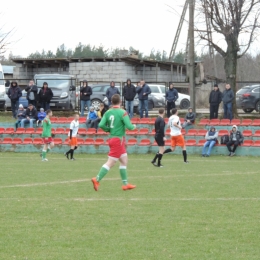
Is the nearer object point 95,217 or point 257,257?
point 257,257

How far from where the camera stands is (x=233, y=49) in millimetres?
32250

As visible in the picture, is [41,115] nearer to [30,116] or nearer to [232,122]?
[30,116]

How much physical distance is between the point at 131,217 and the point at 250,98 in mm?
24115

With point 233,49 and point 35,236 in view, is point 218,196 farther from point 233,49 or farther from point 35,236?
point 233,49

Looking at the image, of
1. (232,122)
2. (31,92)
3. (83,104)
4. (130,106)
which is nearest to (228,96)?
(232,122)

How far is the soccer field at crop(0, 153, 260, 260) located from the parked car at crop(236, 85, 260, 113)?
16157 mm

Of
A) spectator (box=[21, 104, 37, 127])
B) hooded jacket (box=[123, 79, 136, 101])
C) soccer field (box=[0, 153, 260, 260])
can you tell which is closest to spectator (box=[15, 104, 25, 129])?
spectator (box=[21, 104, 37, 127])

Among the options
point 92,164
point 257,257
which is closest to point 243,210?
point 257,257

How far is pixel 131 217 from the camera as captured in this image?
9.66 meters

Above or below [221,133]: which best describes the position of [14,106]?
above

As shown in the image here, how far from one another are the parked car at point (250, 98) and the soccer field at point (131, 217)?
53.0ft

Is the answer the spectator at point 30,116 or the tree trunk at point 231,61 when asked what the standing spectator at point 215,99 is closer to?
the tree trunk at point 231,61

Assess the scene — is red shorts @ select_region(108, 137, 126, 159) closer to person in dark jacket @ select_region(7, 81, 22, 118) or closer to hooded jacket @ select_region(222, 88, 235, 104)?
hooded jacket @ select_region(222, 88, 235, 104)

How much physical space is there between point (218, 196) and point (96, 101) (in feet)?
75.1
